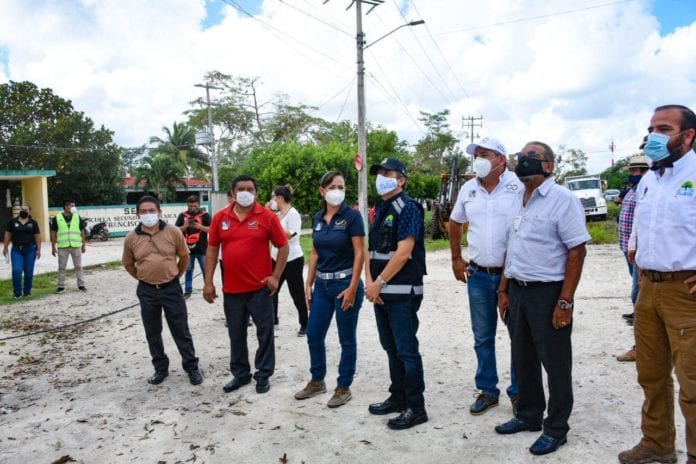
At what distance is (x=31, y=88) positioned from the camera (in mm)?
32344

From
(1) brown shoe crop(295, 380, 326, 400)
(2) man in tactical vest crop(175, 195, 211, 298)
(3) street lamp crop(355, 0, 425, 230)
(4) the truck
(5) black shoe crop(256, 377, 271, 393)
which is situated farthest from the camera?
(4) the truck

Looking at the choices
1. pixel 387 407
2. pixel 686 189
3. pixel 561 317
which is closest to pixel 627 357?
pixel 561 317

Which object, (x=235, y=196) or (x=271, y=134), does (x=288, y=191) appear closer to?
(x=235, y=196)

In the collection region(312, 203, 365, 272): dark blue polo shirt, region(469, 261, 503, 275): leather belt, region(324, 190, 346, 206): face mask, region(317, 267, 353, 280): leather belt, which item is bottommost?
region(317, 267, 353, 280): leather belt

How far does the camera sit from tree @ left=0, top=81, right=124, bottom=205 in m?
31.7

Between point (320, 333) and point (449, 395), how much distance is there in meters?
1.14

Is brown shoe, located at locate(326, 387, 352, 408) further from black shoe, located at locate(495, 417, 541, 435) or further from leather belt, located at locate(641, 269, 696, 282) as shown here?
leather belt, located at locate(641, 269, 696, 282)

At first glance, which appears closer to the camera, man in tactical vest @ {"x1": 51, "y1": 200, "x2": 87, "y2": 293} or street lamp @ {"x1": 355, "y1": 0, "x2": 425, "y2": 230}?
man in tactical vest @ {"x1": 51, "y1": 200, "x2": 87, "y2": 293}

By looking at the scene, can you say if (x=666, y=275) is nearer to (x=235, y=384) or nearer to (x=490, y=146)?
(x=490, y=146)

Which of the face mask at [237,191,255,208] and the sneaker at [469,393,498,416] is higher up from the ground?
the face mask at [237,191,255,208]

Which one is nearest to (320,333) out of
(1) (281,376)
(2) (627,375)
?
(1) (281,376)

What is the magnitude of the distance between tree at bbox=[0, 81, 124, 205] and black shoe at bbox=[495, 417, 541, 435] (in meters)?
34.8

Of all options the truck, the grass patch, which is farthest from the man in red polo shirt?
the truck

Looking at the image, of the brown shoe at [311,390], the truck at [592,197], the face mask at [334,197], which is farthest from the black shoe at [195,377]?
the truck at [592,197]
